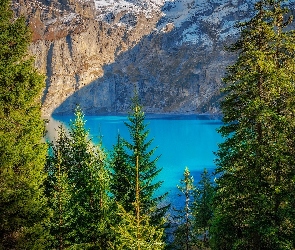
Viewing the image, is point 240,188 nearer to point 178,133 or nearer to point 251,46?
point 251,46

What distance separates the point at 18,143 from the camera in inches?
557

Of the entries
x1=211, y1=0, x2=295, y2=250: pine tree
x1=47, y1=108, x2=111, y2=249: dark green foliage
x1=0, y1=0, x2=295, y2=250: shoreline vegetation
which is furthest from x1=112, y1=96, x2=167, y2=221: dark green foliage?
x1=211, y1=0, x2=295, y2=250: pine tree

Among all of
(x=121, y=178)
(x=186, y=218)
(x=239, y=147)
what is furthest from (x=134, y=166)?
(x=186, y=218)

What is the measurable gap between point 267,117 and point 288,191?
3351 mm

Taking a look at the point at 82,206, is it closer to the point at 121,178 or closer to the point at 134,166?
the point at 121,178

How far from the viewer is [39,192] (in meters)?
14.8

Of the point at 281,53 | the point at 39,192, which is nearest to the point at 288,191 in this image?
the point at 281,53

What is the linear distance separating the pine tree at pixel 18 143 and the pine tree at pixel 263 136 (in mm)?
9021

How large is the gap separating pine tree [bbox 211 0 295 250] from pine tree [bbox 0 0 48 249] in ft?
29.6

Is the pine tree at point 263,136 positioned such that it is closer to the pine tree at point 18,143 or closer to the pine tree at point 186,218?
the pine tree at point 186,218

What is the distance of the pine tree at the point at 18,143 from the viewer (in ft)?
45.3

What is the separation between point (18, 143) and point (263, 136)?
1105 cm

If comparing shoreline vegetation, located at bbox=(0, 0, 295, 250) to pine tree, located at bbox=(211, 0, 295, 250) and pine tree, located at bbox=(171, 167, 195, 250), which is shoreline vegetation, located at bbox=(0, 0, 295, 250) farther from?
pine tree, located at bbox=(171, 167, 195, 250)

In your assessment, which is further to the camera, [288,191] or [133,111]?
[133,111]
